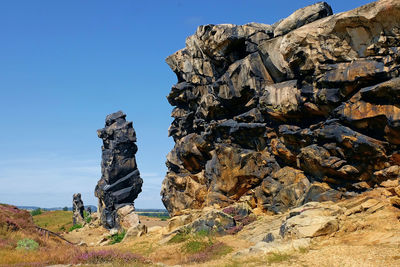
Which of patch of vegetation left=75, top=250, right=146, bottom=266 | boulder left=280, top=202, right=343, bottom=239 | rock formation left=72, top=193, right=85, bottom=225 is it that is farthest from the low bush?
rock formation left=72, top=193, right=85, bottom=225

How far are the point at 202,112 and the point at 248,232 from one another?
71.8ft

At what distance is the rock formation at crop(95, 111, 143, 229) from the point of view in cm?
6094

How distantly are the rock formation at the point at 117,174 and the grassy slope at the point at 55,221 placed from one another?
12913 millimetres

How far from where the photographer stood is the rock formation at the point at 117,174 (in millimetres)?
60938

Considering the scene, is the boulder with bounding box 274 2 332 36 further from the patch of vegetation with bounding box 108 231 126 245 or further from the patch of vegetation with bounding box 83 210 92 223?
the patch of vegetation with bounding box 83 210 92 223

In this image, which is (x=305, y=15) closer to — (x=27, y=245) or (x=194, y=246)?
(x=194, y=246)

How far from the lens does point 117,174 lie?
2451 inches

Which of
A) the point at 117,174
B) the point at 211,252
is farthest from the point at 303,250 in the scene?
the point at 117,174

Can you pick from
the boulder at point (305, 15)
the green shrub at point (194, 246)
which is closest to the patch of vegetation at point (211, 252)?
the green shrub at point (194, 246)

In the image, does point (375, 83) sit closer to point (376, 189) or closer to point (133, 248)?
point (376, 189)

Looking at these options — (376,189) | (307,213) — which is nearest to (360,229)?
(307,213)

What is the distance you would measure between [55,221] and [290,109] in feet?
218

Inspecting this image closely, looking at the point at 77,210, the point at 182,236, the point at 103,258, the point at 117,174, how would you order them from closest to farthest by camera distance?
the point at 103,258 < the point at 182,236 < the point at 117,174 < the point at 77,210

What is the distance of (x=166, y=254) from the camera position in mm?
28797
